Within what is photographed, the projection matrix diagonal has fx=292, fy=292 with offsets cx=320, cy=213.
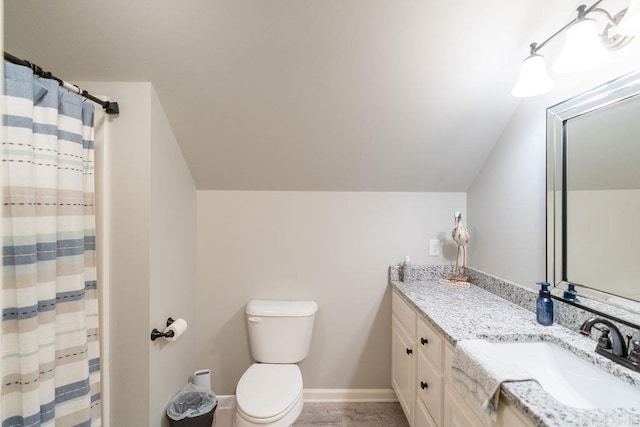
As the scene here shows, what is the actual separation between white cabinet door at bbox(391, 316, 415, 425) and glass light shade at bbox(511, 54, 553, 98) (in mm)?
1339

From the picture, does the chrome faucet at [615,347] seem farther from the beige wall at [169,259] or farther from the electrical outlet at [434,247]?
the beige wall at [169,259]

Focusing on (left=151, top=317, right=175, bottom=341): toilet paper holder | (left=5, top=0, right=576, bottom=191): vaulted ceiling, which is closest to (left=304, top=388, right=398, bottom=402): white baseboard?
(left=151, top=317, right=175, bottom=341): toilet paper holder

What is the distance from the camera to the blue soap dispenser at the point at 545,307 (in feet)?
4.04

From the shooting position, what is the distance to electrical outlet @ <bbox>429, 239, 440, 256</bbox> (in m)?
2.07

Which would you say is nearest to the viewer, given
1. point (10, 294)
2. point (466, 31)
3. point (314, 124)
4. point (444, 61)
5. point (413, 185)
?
point (10, 294)

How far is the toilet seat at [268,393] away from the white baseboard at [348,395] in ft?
1.43

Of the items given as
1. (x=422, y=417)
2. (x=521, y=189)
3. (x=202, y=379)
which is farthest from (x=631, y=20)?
(x=202, y=379)

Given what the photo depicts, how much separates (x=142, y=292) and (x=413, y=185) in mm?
1729

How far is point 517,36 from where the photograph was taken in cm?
131

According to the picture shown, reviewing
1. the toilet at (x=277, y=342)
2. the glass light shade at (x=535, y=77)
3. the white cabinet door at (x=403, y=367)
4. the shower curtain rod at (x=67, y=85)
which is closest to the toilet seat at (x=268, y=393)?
the toilet at (x=277, y=342)

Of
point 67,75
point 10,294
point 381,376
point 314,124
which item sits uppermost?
point 67,75

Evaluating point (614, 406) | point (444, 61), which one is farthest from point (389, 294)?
point (444, 61)

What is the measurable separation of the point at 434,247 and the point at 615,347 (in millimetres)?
1137

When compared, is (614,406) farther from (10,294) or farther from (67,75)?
(67,75)
